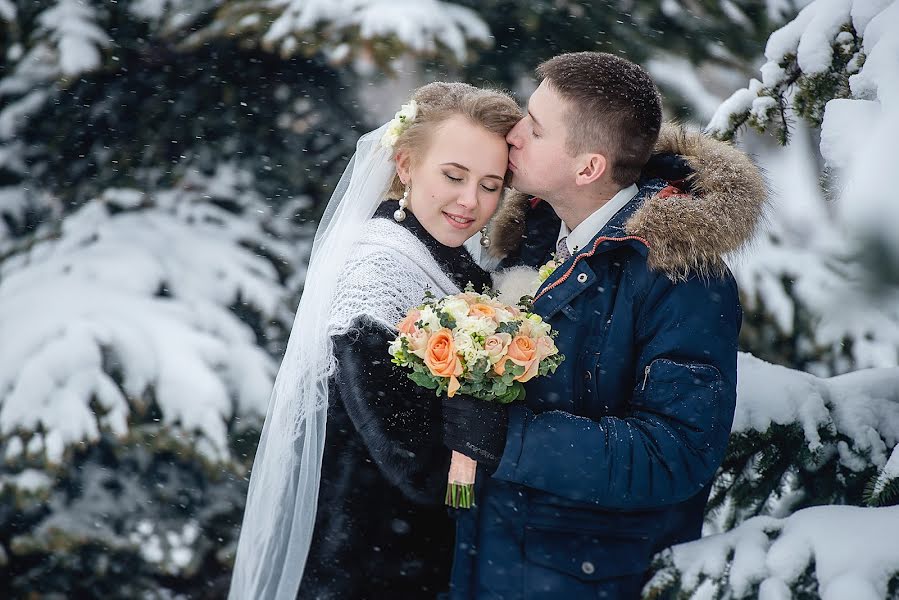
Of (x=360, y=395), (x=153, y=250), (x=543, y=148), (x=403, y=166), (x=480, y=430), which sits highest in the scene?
(x=543, y=148)

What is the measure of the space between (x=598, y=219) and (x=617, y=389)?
690mm

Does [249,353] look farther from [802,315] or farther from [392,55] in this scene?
[802,315]

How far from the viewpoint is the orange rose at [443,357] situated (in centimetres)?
212

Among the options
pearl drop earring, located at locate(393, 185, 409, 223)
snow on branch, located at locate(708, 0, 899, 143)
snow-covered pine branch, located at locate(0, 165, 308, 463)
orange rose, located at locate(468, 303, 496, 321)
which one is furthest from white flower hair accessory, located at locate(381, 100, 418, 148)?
snow-covered pine branch, located at locate(0, 165, 308, 463)

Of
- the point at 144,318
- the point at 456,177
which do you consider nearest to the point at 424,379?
the point at 456,177

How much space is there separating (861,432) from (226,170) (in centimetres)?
366

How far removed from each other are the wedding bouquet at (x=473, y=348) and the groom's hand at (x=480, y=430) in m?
0.03

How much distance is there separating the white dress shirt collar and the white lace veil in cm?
76

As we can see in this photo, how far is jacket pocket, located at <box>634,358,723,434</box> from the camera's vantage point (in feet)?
7.45

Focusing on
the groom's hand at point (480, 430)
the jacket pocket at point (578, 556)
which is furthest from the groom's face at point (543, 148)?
the jacket pocket at point (578, 556)

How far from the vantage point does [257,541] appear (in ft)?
9.04

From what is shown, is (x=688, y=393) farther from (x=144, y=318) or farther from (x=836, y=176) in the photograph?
(x=144, y=318)

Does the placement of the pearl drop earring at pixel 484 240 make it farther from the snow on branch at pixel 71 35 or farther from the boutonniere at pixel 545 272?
the snow on branch at pixel 71 35

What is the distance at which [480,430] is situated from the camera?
2.23 m
